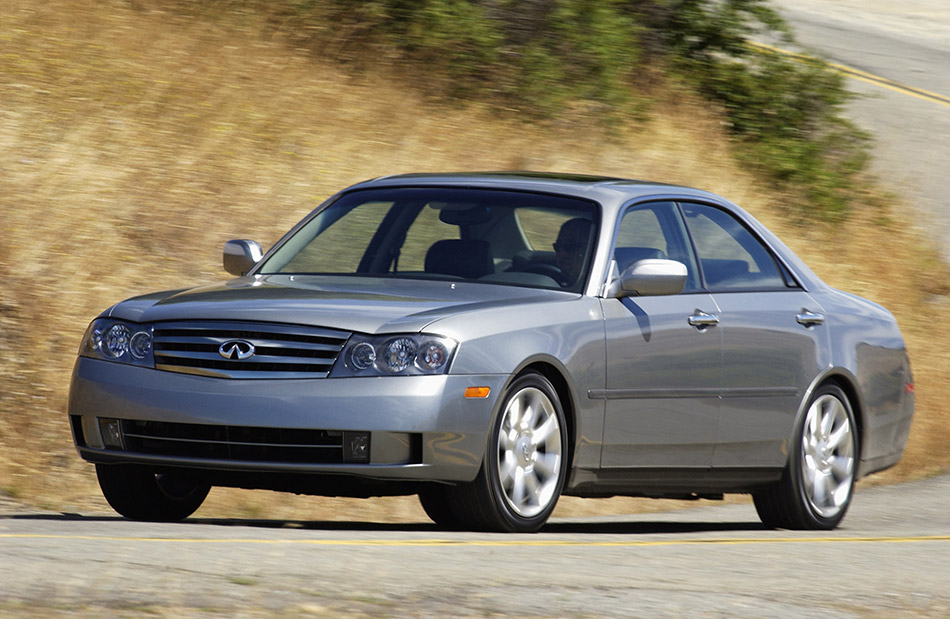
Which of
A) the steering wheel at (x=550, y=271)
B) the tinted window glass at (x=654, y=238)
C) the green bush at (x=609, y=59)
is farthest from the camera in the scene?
the green bush at (x=609, y=59)

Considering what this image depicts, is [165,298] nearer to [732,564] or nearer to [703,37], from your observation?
[732,564]

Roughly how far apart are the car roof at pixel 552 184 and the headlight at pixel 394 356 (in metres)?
1.66

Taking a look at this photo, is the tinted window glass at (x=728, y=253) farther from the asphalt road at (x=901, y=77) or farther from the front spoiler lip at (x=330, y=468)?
the asphalt road at (x=901, y=77)

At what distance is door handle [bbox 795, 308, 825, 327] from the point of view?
879 centimetres

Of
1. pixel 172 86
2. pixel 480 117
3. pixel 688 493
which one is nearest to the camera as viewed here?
pixel 688 493

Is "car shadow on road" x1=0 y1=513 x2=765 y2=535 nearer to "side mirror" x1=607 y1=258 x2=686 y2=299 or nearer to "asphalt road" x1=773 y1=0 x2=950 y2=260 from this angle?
"side mirror" x1=607 y1=258 x2=686 y2=299

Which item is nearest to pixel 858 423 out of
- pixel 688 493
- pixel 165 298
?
pixel 688 493

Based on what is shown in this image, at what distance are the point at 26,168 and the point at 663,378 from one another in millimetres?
7391

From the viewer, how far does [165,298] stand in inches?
294

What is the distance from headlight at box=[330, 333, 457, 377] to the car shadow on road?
0.82 metres

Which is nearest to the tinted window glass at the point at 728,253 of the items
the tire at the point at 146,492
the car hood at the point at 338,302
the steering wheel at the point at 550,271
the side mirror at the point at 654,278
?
the side mirror at the point at 654,278

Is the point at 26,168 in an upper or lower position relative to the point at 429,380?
lower

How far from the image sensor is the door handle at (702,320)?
811 cm

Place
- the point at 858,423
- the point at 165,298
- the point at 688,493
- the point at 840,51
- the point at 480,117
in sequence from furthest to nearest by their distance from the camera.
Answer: the point at 840,51
the point at 480,117
the point at 858,423
the point at 688,493
the point at 165,298
